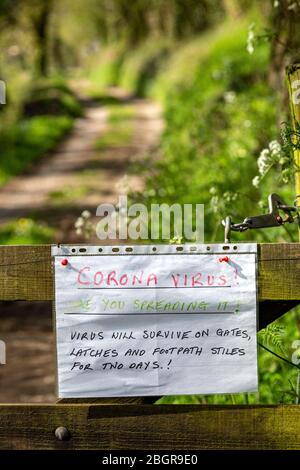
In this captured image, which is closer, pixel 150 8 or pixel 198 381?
pixel 198 381

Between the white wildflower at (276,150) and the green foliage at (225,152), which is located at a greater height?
the green foliage at (225,152)

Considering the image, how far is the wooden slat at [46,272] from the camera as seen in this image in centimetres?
325

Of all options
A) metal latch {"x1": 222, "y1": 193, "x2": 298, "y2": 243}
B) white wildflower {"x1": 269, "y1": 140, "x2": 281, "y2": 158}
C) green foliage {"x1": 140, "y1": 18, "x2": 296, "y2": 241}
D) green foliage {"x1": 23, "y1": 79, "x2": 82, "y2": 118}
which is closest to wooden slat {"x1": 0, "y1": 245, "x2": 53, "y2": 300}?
metal latch {"x1": 222, "y1": 193, "x2": 298, "y2": 243}

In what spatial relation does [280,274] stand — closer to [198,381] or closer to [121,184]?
[198,381]

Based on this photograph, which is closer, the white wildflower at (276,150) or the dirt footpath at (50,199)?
the white wildflower at (276,150)

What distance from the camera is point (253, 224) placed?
3.42 m

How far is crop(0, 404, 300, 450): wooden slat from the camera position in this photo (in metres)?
3.28

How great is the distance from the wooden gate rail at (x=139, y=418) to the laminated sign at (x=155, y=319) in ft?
0.17

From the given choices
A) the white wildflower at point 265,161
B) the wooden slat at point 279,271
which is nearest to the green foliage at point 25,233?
the white wildflower at point 265,161

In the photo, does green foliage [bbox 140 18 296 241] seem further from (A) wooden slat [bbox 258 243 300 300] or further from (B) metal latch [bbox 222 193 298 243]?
(A) wooden slat [bbox 258 243 300 300]

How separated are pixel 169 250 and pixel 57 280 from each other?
409 mm

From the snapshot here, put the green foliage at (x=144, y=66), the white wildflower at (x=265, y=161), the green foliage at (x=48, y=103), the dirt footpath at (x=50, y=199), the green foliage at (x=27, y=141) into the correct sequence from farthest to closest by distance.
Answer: the green foliage at (x=144, y=66)
the green foliage at (x=48, y=103)
the green foliage at (x=27, y=141)
the dirt footpath at (x=50, y=199)
the white wildflower at (x=265, y=161)

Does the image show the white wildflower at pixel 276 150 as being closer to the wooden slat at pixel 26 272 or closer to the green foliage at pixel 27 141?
the wooden slat at pixel 26 272

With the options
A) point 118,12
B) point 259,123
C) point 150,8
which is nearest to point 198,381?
point 259,123
